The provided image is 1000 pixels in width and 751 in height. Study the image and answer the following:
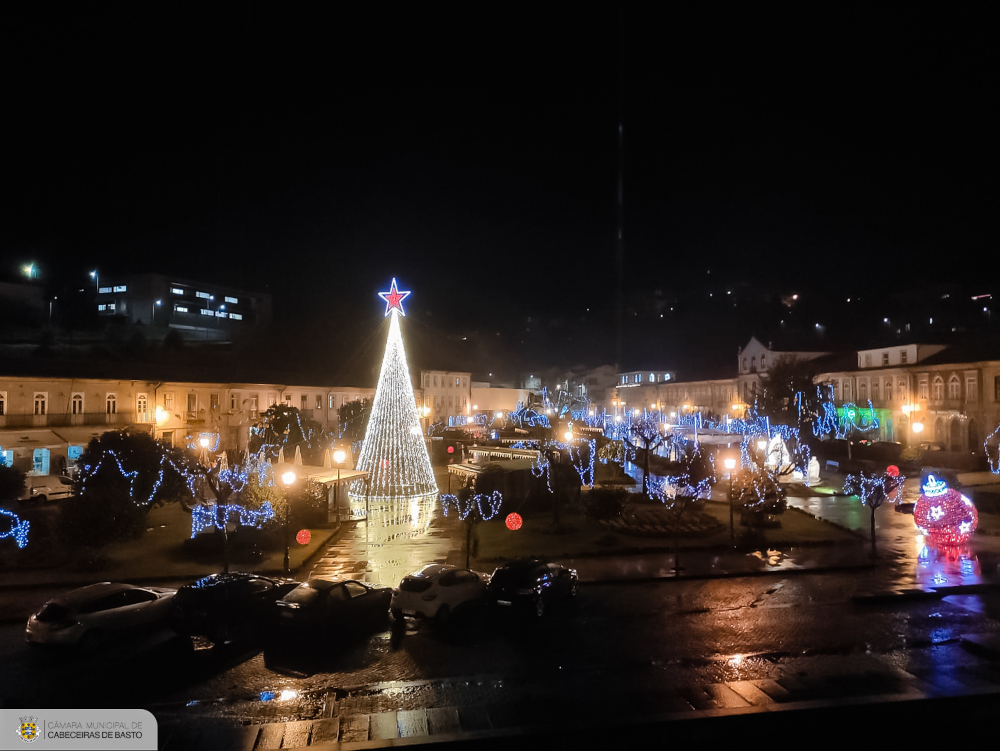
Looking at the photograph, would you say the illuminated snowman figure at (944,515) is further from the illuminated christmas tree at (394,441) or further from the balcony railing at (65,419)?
the balcony railing at (65,419)

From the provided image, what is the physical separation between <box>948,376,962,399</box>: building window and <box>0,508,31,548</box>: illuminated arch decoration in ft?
169

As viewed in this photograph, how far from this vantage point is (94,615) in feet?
34.7

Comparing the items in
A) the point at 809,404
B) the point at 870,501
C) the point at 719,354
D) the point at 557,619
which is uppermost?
the point at 719,354

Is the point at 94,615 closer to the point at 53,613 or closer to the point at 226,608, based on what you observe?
the point at 53,613

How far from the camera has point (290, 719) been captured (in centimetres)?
819

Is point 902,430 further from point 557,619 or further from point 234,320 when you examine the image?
point 234,320

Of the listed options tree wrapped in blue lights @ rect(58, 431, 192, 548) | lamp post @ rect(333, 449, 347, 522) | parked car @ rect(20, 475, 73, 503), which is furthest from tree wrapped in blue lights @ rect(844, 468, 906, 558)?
parked car @ rect(20, 475, 73, 503)

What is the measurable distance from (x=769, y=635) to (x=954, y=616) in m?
4.44

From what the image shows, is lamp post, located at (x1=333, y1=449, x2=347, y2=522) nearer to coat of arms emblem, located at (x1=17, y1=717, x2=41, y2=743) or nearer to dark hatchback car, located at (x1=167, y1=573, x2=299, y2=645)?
dark hatchback car, located at (x1=167, y1=573, x2=299, y2=645)

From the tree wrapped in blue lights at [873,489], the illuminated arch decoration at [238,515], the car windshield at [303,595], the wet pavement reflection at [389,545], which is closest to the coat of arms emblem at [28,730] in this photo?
the car windshield at [303,595]

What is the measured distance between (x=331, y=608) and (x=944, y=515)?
1955cm

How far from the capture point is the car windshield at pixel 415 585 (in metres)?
12.4

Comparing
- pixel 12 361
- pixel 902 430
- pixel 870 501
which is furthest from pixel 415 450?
pixel 902 430

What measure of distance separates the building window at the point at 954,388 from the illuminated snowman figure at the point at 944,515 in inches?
1049
